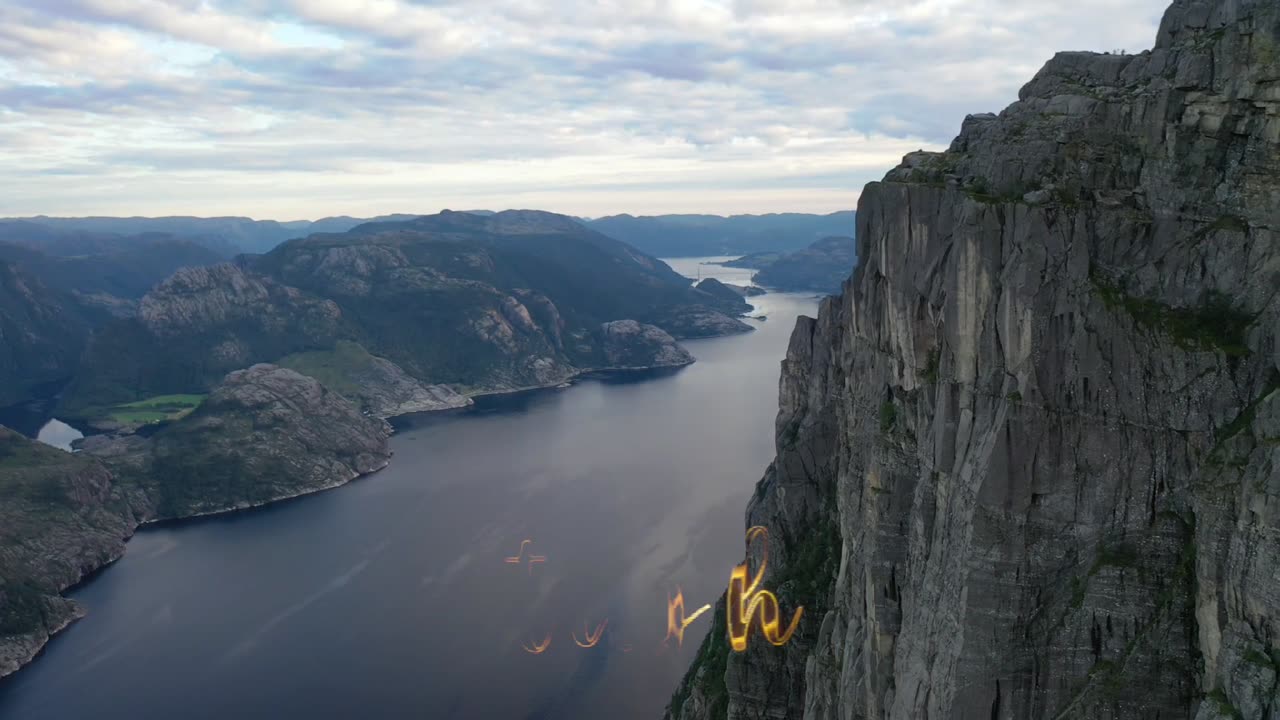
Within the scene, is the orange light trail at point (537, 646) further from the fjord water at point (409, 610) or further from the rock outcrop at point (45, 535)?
the rock outcrop at point (45, 535)

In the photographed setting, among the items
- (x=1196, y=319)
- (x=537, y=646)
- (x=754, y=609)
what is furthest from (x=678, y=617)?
(x=1196, y=319)

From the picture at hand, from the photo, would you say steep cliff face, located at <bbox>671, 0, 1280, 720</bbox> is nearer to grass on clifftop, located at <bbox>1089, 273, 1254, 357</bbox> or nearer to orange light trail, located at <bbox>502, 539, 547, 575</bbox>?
grass on clifftop, located at <bbox>1089, 273, 1254, 357</bbox>

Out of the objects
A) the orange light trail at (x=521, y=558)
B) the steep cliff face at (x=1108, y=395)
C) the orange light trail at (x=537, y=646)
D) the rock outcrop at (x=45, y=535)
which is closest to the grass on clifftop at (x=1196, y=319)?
the steep cliff face at (x=1108, y=395)

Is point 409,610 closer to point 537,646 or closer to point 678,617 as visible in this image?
point 537,646

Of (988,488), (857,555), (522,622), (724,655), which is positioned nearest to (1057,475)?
(988,488)

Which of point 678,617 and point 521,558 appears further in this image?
point 521,558

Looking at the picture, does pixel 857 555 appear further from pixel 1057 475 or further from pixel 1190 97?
pixel 1190 97
